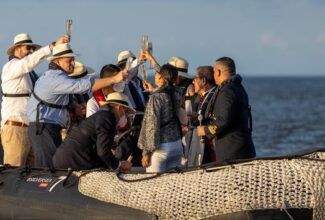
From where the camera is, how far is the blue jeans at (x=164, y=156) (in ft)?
45.0

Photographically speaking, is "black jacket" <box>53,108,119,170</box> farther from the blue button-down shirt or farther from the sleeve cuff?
the sleeve cuff

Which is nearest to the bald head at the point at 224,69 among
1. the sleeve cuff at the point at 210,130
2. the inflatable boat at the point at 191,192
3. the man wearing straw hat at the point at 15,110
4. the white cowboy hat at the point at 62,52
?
the sleeve cuff at the point at 210,130

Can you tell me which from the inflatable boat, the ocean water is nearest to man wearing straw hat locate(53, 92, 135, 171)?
the inflatable boat

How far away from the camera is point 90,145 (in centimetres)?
1330

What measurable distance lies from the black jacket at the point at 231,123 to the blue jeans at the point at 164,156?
433 mm

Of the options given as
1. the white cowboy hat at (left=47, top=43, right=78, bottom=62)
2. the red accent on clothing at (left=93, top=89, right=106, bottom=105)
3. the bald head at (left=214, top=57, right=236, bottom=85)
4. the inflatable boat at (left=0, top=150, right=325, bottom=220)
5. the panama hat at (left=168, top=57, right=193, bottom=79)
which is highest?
the white cowboy hat at (left=47, top=43, right=78, bottom=62)

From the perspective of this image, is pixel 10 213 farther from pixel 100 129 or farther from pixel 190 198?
pixel 190 198

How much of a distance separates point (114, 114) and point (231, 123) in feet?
4.28

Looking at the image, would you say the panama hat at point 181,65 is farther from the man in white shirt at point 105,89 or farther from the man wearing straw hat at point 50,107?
the man wearing straw hat at point 50,107

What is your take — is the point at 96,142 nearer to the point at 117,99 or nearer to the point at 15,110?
Result: the point at 117,99

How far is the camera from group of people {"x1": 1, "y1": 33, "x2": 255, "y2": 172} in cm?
1341

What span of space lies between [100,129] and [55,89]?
3.85 feet

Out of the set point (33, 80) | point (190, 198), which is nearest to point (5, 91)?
point (33, 80)

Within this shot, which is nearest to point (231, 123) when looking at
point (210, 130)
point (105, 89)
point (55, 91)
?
point (210, 130)
